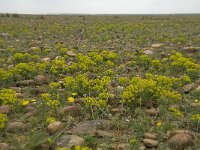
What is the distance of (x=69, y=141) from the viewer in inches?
247

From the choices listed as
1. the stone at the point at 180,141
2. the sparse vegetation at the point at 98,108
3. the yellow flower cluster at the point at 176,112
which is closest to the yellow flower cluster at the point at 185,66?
the sparse vegetation at the point at 98,108

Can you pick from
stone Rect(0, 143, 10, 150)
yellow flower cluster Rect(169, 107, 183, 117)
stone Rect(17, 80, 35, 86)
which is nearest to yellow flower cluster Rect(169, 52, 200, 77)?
yellow flower cluster Rect(169, 107, 183, 117)

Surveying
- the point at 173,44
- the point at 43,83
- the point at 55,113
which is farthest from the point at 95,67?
the point at 173,44

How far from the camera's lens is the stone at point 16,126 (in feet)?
22.3

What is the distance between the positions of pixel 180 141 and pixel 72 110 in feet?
7.62

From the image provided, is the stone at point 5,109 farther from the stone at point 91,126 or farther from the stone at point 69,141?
the stone at point 69,141

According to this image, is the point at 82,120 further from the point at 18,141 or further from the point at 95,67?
the point at 95,67

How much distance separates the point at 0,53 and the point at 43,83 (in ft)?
14.8

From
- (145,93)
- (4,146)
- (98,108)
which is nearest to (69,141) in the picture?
(4,146)

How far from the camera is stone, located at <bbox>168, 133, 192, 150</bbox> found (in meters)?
6.08

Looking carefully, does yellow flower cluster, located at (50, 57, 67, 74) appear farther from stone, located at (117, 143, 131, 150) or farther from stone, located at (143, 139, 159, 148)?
stone, located at (143, 139, 159, 148)

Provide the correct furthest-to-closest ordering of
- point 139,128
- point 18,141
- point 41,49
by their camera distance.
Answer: point 41,49 < point 139,128 < point 18,141

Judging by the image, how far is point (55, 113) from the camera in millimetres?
7484

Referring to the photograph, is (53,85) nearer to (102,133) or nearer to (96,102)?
(96,102)
